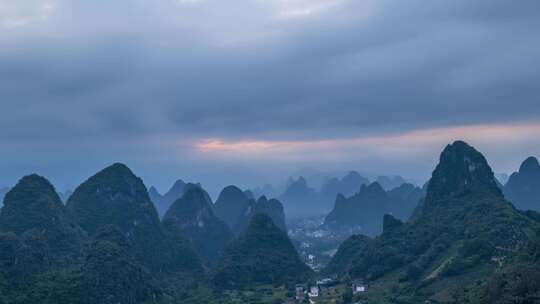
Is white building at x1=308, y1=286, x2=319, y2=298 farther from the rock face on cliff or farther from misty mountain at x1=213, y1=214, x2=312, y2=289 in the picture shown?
the rock face on cliff

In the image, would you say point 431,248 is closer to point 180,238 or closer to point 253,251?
point 253,251

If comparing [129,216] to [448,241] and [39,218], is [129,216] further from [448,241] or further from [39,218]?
[448,241]

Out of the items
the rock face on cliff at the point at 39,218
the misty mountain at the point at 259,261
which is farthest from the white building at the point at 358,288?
A: the rock face on cliff at the point at 39,218

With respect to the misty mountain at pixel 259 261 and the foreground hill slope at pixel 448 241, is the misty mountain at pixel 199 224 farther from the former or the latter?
the foreground hill slope at pixel 448 241

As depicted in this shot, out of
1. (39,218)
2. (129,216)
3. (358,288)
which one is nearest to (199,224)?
(129,216)

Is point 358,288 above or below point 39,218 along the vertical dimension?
below

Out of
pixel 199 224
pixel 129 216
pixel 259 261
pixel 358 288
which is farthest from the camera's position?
pixel 199 224
